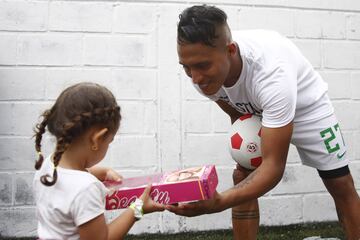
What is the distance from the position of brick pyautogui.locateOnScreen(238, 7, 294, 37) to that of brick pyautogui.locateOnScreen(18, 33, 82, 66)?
1078mm

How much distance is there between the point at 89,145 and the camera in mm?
1569

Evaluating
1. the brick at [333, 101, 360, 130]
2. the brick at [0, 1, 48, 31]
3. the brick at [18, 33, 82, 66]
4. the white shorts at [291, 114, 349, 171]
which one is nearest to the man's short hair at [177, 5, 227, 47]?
the white shorts at [291, 114, 349, 171]

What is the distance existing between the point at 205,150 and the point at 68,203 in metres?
1.60

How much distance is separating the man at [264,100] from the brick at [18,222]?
53.2 inches

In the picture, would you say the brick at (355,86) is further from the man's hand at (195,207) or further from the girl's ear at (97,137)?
the girl's ear at (97,137)

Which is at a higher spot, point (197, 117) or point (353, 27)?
point (353, 27)

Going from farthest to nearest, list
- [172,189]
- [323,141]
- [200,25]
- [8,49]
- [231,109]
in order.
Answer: [8,49], [231,109], [323,141], [200,25], [172,189]

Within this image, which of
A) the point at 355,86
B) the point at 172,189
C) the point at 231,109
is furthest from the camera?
the point at 355,86

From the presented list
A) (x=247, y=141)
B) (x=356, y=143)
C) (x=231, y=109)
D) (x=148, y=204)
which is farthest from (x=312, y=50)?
(x=148, y=204)

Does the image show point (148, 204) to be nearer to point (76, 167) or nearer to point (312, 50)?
point (76, 167)

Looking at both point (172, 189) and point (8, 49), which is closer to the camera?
point (172, 189)

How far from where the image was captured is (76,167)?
1569 mm


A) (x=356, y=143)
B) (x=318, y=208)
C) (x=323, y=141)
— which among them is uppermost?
(x=323, y=141)

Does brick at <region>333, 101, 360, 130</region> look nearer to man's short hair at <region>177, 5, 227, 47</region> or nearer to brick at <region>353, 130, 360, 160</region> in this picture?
brick at <region>353, 130, 360, 160</region>
